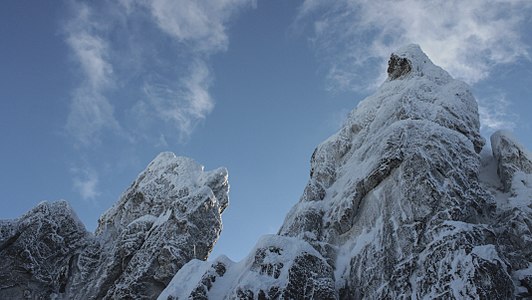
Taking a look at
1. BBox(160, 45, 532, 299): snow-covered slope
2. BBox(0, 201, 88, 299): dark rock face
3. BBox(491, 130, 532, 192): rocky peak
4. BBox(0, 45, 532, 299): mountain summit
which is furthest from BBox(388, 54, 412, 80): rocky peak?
BBox(0, 201, 88, 299): dark rock face

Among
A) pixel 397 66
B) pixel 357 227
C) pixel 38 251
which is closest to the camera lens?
pixel 357 227

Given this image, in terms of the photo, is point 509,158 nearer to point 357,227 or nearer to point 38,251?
point 357,227

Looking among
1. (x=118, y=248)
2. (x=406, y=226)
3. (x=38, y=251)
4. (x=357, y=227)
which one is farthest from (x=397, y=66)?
(x=38, y=251)

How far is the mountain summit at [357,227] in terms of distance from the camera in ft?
87.5

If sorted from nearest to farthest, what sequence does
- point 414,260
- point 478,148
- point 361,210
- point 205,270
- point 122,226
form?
point 414,260 < point 205,270 < point 361,210 < point 478,148 < point 122,226

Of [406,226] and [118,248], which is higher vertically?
[118,248]

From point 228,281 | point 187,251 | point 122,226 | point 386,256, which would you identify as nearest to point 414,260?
point 386,256

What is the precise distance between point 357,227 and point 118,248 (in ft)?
86.9

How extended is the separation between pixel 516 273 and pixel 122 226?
40.4m

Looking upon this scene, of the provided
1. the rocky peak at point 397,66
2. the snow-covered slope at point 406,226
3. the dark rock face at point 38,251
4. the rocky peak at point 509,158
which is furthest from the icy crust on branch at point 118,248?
the rocky peak at point 509,158

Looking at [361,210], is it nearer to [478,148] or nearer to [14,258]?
[478,148]

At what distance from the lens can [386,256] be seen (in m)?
28.8

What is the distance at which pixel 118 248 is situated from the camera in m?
48.3

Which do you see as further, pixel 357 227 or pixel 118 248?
pixel 118 248
